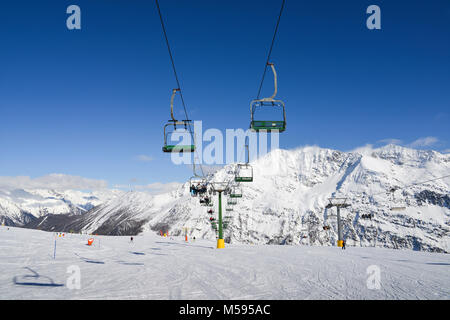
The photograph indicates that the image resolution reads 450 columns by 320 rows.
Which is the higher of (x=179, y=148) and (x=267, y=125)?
(x=267, y=125)

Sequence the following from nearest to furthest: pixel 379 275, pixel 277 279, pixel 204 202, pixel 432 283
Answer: pixel 432 283 → pixel 277 279 → pixel 379 275 → pixel 204 202

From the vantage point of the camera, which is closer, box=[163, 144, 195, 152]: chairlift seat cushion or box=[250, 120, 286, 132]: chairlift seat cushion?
box=[250, 120, 286, 132]: chairlift seat cushion

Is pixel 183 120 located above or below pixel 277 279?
above

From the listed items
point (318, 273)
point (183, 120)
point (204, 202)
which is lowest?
point (318, 273)

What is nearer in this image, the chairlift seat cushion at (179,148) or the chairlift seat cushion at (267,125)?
the chairlift seat cushion at (267,125)

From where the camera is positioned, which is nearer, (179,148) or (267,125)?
(267,125)

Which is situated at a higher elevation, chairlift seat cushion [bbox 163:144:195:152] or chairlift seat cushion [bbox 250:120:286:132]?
chairlift seat cushion [bbox 250:120:286:132]

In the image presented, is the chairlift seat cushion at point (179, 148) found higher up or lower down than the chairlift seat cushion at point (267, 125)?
lower down

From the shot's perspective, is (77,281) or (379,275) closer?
(77,281)
